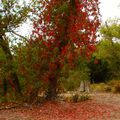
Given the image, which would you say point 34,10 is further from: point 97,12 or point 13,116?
point 13,116

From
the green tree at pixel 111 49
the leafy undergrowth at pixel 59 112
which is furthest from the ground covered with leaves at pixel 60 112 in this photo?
the green tree at pixel 111 49

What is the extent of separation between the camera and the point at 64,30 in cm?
1842

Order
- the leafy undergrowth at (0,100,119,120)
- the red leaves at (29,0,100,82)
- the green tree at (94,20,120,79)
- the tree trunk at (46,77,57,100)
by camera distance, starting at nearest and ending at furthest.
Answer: the leafy undergrowth at (0,100,119,120)
the red leaves at (29,0,100,82)
the tree trunk at (46,77,57,100)
the green tree at (94,20,120,79)

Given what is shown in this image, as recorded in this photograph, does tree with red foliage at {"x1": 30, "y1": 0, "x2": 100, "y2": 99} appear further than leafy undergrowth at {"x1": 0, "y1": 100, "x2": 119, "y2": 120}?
Yes

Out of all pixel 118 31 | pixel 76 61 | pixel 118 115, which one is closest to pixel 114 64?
pixel 118 31

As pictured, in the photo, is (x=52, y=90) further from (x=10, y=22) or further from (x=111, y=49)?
(x=111, y=49)

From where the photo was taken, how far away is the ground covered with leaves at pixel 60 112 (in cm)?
1495

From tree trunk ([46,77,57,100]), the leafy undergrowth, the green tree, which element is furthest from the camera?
the green tree

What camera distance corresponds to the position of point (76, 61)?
18.9m

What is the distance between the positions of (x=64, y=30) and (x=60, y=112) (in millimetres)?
4121

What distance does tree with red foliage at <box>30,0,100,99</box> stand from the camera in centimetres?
1791

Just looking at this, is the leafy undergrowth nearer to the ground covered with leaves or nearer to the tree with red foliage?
the ground covered with leaves

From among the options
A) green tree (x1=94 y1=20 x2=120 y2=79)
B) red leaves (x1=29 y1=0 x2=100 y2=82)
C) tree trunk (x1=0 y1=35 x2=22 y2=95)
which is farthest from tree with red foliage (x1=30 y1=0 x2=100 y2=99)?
green tree (x1=94 y1=20 x2=120 y2=79)

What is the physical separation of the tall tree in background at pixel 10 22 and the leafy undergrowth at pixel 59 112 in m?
1.98
